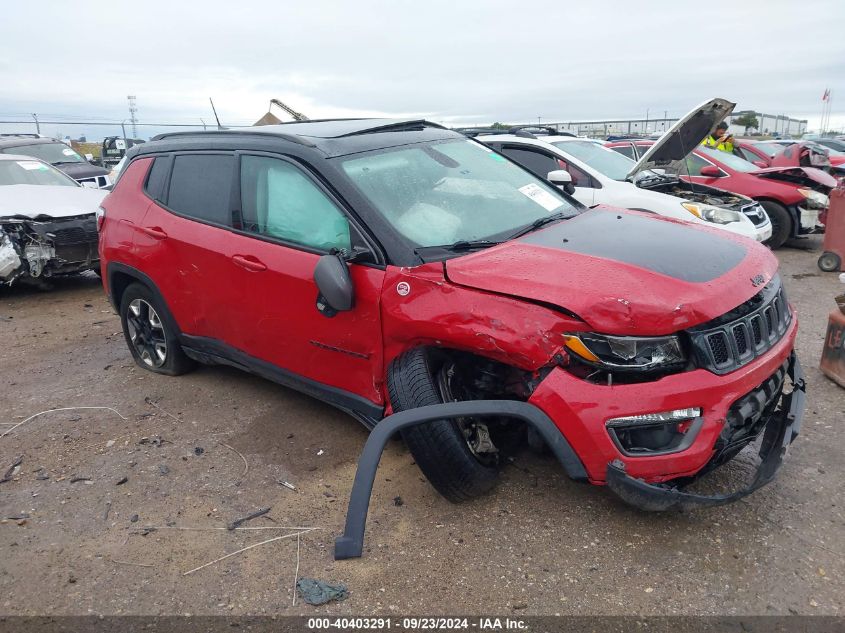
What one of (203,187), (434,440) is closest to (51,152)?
(203,187)

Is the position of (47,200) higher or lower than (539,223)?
lower

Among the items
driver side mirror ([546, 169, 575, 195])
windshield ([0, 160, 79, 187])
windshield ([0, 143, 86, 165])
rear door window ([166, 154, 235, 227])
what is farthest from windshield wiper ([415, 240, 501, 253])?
windshield ([0, 143, 86, 165])

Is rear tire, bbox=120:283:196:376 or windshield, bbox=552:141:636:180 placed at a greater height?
windshield, bbox=552:141:636:180

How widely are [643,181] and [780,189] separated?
2.68 m

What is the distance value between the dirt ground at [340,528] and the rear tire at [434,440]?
0.19 metres

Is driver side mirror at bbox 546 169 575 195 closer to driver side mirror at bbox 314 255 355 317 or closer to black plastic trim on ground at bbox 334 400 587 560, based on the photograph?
driver side mirror at bbox 314 255 355 317

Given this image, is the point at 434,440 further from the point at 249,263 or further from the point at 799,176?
the point at 799,176

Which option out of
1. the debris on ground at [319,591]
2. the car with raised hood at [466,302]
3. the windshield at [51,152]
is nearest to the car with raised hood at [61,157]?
the windshield at [51,152]

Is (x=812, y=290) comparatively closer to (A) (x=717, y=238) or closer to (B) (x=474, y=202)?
(A) (x=717, y=238)

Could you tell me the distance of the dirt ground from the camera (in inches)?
101

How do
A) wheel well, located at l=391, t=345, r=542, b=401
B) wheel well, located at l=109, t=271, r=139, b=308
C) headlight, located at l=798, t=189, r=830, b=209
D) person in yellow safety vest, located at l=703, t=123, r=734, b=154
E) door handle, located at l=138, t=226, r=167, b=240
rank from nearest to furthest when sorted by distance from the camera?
wheel well, located at l=391, t=345, r=542, b=401 < door handle, located at l=138, t=226, r=167, b=240 < wheel well, located at l=109, t=271, r=139, b=308 < headlight, located at l=798, t=189, r=830, b=209 < person in yellow safety vest, located at l=703, t=123, r=734, b=154

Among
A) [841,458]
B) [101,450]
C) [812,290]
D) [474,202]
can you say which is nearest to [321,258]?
[474,202]

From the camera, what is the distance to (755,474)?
290cm

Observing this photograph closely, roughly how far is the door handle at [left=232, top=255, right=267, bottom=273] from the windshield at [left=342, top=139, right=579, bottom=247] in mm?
717
